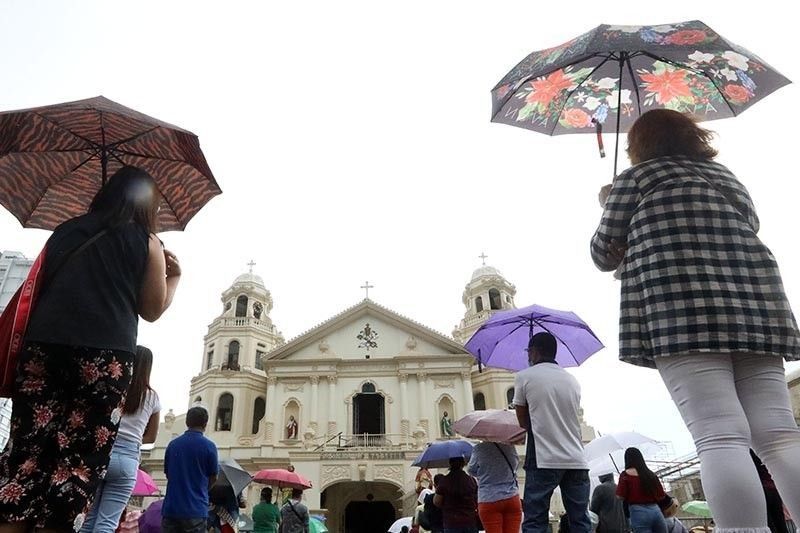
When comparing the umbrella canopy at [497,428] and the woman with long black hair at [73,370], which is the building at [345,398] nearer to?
the umbrella canopy at [497,428]

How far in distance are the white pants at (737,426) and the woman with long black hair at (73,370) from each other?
7.63 ft

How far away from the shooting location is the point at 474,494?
6219 millimetres

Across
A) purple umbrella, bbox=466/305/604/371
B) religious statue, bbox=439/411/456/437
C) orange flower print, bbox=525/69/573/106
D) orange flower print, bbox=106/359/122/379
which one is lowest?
orange flower print, bbox=106/359/122/379

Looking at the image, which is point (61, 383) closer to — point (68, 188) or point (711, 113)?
point (68, 188)

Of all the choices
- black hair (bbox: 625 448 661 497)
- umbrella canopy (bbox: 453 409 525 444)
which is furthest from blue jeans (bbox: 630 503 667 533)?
umbrella canopy (bbox: 453 409 525 444)

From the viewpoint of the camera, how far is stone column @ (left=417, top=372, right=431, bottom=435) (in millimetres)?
26031

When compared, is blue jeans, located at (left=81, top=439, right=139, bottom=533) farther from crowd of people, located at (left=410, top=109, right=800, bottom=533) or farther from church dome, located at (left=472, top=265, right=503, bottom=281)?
church dome, located at (left=472, top=265, right=503, bottom=281)

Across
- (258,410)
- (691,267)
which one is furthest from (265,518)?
(258,410)

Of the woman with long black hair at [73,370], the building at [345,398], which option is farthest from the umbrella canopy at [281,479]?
the woman with long black hair at [73,370]

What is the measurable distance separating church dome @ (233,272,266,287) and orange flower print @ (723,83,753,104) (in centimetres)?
3130

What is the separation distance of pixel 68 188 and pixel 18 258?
47.1m

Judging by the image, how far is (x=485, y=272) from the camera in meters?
33.5

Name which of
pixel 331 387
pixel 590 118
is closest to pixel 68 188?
pixel 590 118

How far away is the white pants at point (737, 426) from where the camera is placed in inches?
78.3
